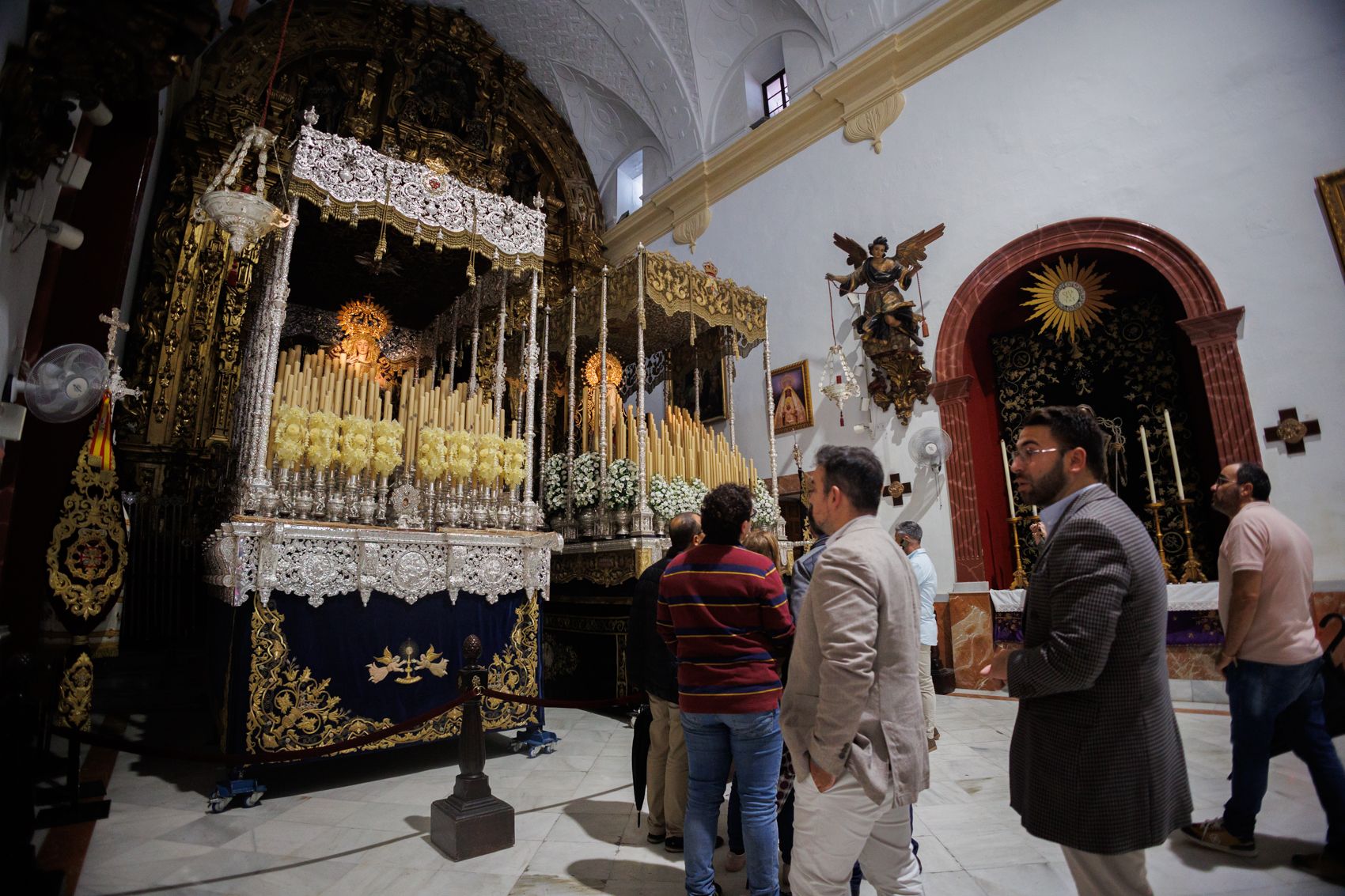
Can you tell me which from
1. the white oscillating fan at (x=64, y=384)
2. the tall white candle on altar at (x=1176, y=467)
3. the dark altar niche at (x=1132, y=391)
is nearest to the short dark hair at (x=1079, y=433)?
the white oscillating fan at (x=64, y=384)

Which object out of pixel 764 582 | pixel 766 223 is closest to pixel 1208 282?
pixel 766 223

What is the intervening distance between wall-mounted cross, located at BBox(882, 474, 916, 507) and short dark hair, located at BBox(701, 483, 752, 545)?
19.2 ft

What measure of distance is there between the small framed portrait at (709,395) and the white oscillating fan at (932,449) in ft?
9.66

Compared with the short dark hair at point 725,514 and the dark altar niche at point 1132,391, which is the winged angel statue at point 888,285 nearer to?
the dark altar niche at point 1132,391

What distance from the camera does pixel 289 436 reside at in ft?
14.1

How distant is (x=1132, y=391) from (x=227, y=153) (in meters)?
11.2

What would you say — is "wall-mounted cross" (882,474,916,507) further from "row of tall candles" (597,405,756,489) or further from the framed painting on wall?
the framed painting on wall

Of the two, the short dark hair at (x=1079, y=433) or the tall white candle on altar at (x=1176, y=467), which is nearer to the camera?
the short dark hair at (x=1079, y=433)

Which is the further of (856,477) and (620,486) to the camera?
(620,486)

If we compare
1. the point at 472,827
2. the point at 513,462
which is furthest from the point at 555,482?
the point at 472,827

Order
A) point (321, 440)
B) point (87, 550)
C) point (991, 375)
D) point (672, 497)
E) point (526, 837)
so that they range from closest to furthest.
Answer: point (526, 837), point (87, 550), point (321, 440), point (672, 497), point (991, 375)

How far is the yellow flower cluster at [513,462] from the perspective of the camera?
5336mm

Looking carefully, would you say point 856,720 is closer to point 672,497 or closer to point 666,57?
point 672,497

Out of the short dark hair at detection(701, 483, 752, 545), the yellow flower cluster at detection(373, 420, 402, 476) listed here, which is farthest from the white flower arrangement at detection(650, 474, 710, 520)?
the short dark hair at detection(701, 483, 752, 545)
